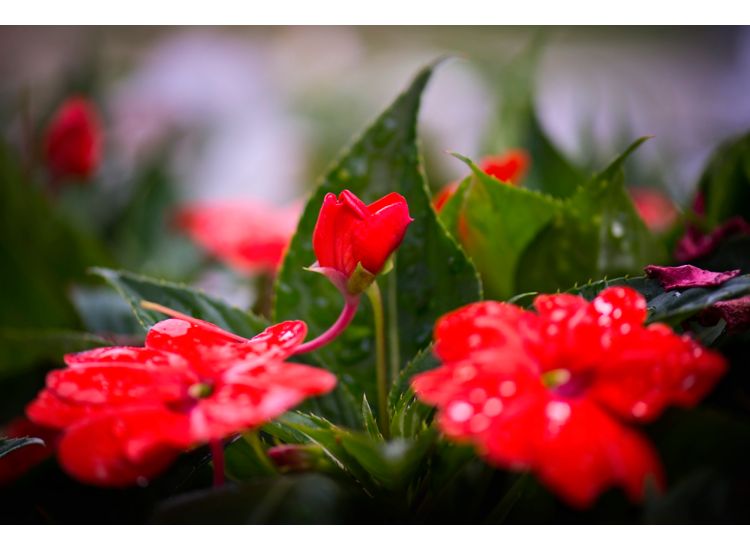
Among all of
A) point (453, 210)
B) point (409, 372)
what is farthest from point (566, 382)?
point (453, 210)

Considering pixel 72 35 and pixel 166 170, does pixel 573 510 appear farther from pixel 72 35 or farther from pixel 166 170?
pixel 72 35

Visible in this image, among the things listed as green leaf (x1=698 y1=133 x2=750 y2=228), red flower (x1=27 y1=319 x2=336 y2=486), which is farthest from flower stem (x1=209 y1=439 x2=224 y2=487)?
green leaf (x1=698 y1=133 x2=750 y2=228)

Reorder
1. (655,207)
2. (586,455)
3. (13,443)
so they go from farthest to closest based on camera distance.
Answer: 1. (655,207)
2. (13,443)
3. (586,455)

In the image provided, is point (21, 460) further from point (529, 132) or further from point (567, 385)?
point (529, 132)

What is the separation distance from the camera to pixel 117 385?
29 centimetres

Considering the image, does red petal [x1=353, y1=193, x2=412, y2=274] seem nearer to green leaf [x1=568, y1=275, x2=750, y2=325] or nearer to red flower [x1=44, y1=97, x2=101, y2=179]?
green leaf [x1=568, y1=275, x2=750, y2=325]

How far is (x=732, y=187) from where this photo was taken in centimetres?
50

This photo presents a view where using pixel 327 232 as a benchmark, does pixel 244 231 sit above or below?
below

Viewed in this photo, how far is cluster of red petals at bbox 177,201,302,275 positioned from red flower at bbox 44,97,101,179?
134 millimetres

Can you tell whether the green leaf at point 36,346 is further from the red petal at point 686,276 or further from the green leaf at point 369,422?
the red petal at point 686,276

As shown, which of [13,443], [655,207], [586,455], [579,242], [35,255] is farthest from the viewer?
[655,207]

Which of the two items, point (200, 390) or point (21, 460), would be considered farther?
point (21, 460)

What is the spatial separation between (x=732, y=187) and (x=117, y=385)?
40 cm

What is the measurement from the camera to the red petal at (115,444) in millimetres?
258
